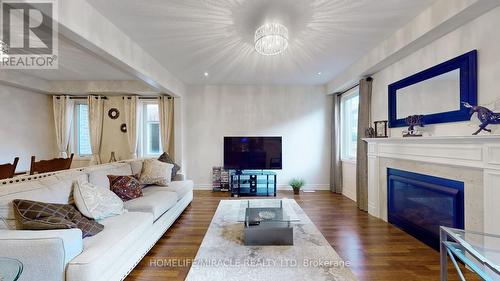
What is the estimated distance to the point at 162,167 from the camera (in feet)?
13.7

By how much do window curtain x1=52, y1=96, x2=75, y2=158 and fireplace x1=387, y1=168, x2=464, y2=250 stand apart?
7.01 m

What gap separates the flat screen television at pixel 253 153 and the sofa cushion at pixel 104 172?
2.51 m

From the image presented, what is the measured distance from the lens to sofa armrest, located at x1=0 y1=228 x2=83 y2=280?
153 centimetres

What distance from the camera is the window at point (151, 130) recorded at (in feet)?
20.0

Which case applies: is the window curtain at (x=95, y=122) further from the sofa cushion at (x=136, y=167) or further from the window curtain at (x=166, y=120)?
the sofa cushion at (x=136, y=167)

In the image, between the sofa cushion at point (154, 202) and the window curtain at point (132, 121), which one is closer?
the sofa cushion at point (154, 202)

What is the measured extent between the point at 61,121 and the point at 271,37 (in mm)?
5735

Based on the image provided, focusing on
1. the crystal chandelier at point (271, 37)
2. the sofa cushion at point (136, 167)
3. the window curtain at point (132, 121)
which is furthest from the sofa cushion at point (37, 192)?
the window curtain at point (132, 121)

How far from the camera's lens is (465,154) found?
7.75ft

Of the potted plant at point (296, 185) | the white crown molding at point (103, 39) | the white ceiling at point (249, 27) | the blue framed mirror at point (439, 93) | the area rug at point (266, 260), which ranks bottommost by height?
the area rug at point (266, 260)

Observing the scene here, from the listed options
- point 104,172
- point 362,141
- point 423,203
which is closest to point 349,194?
point 362,141

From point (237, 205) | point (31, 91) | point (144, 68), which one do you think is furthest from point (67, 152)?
point (237, 205)

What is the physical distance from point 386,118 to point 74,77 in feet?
20.7

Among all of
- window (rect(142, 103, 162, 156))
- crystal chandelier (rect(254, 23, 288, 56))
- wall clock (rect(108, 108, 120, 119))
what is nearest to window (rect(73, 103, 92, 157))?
wall clock (rect(108, 108, 120, 119))
